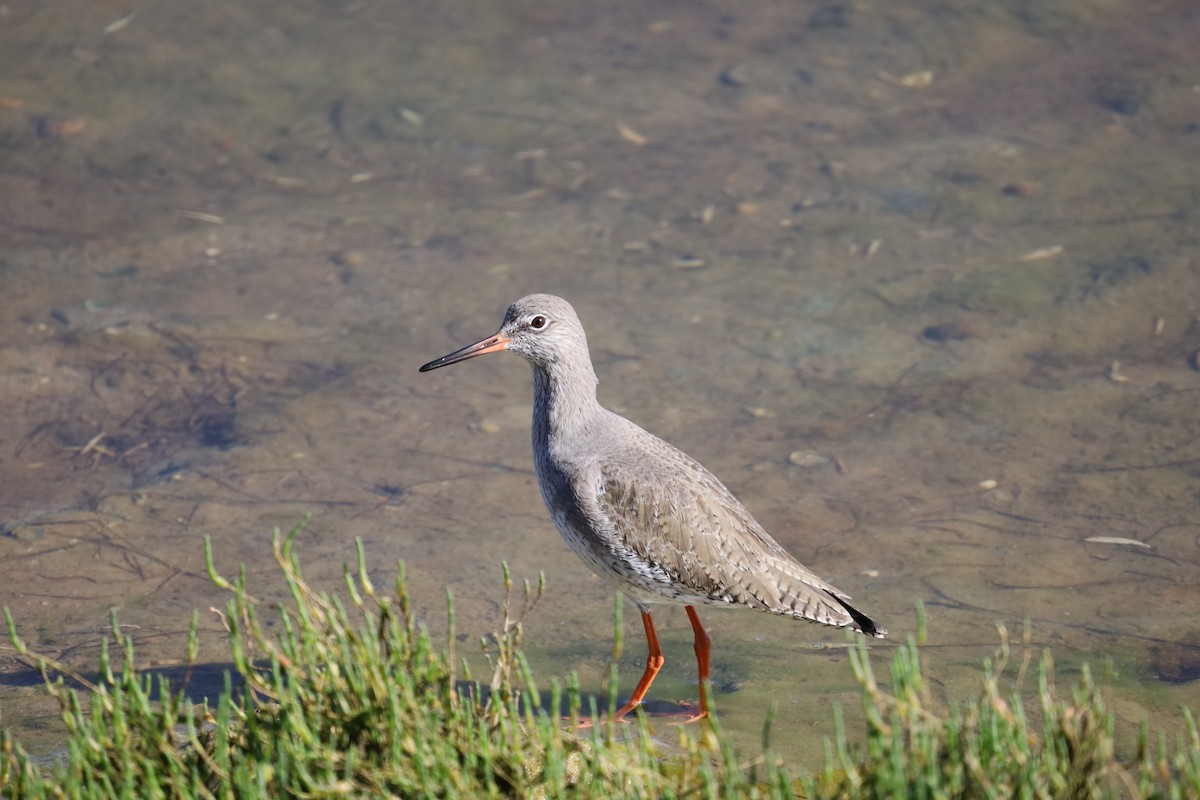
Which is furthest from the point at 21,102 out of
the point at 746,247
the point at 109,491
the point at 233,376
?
the point at 746,247

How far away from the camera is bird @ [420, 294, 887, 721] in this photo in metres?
5.19

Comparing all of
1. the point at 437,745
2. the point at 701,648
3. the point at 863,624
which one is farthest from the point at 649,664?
the point at 437,745

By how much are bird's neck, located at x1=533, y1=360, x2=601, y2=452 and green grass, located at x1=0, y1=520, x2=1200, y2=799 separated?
182cm

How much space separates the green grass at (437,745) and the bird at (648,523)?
4.55 feet

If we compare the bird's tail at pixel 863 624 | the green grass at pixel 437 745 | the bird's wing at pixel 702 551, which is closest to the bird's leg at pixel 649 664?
the bird's wing at pixel 702 551

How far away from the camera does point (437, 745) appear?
336 cm

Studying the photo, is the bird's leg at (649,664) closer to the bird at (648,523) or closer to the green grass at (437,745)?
the bird at (648,523)

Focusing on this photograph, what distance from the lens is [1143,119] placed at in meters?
10.4

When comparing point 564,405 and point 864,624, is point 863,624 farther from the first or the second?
point 564,405

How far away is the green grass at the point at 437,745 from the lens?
10.6 feet

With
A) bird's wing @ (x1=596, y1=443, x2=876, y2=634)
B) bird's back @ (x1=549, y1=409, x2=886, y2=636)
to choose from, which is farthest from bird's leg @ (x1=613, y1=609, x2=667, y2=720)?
bird's wing @ (x1=596, y1=443, x2=876, y2=634)

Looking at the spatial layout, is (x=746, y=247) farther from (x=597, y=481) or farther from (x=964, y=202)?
(x=597, y=481)

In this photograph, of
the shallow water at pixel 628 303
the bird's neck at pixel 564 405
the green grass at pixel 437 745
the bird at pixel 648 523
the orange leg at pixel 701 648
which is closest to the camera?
the green grass at pixel 437 745

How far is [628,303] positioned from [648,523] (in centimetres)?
365
